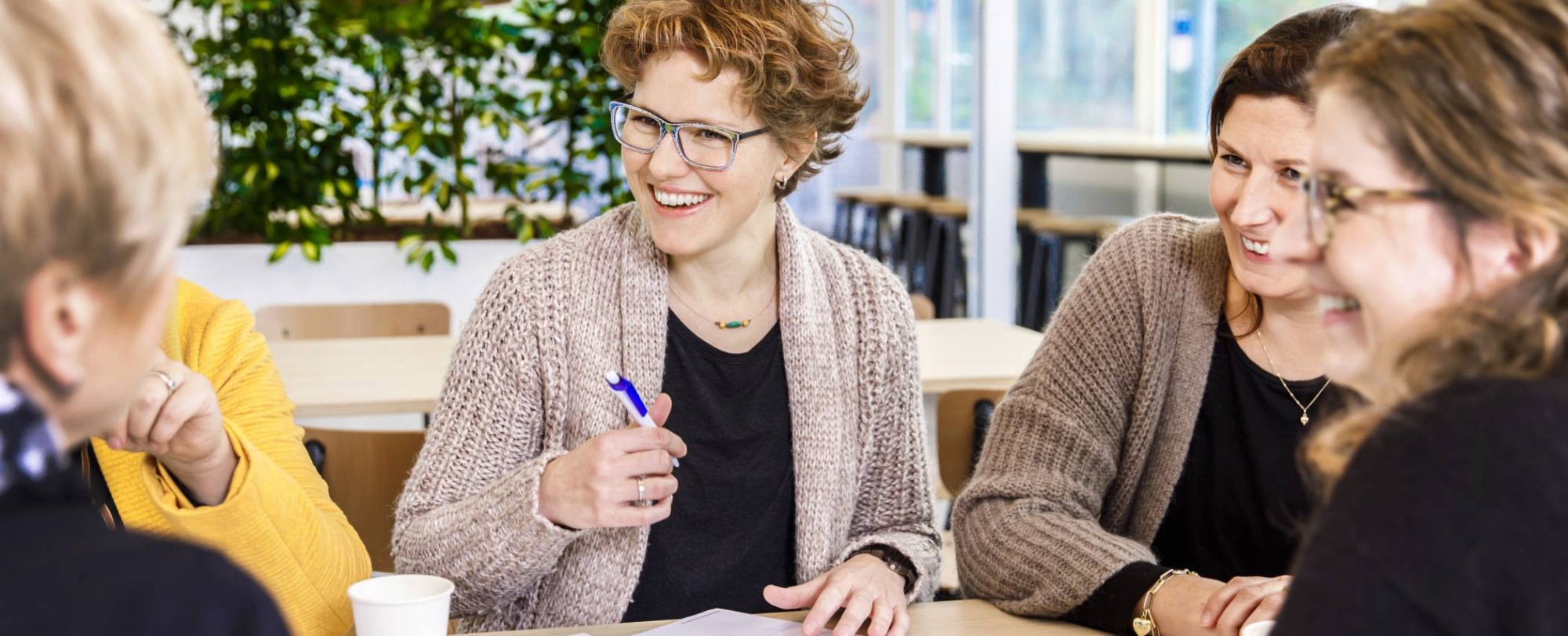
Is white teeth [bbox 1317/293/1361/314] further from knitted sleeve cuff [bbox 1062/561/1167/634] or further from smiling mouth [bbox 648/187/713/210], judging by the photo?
smiling mouth [bbox 648/187/713/210]

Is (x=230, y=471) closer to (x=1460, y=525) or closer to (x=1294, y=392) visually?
(x=1460, y=525)

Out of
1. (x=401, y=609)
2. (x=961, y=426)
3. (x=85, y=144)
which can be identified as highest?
(x=85, y=144)

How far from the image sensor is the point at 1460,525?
66cm

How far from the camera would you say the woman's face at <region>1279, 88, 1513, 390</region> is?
75 centimetres

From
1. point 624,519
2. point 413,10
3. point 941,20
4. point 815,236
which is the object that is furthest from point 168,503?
point 941,20

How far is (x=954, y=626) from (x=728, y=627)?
242 mm

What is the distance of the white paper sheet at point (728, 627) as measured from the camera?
1.29m

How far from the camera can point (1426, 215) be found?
75 centimetres

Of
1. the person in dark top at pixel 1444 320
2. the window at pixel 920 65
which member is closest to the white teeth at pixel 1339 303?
the person in dark top at pixel 1444 320

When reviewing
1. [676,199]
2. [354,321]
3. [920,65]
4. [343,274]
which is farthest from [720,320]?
[920,65]

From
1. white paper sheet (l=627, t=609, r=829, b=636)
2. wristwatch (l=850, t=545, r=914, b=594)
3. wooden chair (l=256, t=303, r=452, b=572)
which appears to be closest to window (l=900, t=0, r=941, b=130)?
wooden chair (l=256, t=303, r=452, b=572)

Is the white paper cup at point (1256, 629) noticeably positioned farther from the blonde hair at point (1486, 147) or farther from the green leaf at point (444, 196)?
the green leaf at point (444, 196)

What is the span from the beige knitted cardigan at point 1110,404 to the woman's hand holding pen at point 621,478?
0.40m

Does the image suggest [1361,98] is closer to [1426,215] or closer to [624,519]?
[1426,215]
